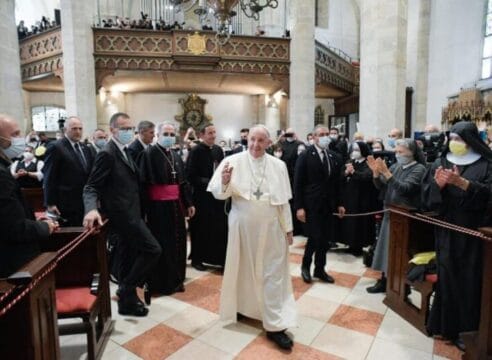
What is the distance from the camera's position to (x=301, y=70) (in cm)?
1195

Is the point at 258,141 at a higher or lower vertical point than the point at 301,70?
lower

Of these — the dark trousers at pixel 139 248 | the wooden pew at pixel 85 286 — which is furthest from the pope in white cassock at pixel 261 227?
the wooden pew at pixel 85 286

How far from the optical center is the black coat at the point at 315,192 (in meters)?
3.90

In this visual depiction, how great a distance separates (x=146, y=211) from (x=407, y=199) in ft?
9.10

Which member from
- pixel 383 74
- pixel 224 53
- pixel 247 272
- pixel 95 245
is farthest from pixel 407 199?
pixel 224 53

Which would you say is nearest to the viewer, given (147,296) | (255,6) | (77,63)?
(147,296)

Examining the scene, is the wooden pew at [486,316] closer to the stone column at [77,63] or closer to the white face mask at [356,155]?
the white face mask at [356,155]

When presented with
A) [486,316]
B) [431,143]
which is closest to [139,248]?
[486,316]

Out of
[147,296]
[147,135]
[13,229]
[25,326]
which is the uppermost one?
[147,135]

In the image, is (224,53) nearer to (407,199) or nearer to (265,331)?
(407,199)

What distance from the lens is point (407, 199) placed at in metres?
3.56

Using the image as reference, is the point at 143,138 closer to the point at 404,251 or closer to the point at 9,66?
the point at 404,251

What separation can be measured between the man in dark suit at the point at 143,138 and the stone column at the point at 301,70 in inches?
325

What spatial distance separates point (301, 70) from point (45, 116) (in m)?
13.5
